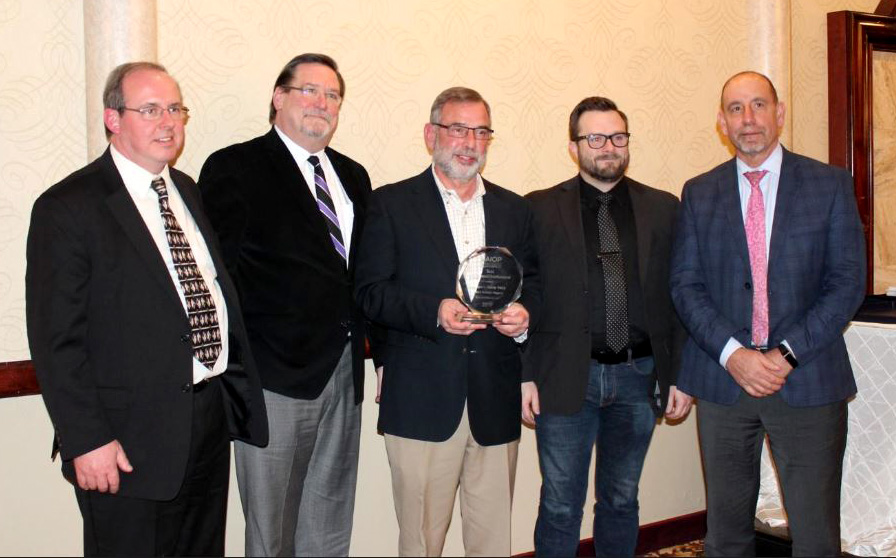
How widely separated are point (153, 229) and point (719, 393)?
1.90 meters

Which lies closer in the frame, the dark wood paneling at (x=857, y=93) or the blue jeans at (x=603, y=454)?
the blue jeans at (x=603, y=454)

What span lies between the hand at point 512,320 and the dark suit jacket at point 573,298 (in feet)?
1.19

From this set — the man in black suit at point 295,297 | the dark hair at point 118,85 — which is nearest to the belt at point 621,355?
the man in black suit at point 295,297

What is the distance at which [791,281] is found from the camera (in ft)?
9.41

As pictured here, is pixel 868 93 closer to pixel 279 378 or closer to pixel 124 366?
pixel 279 378

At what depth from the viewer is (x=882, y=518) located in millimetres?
3482

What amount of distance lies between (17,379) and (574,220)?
196 centimetres

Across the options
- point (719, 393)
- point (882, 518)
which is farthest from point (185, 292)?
point (882, 518)

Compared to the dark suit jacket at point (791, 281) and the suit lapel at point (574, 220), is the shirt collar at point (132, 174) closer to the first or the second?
the suit lapel at point (574, 220)

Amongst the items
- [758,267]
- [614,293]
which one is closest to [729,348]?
[758,267]

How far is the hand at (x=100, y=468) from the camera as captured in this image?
7.32ft

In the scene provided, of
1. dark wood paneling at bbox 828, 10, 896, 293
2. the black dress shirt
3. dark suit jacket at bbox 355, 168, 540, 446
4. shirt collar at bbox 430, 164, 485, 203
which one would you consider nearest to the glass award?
dark suit jacket at bbox 355, 168, 540, 446

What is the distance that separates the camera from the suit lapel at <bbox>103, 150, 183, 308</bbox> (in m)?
2.35

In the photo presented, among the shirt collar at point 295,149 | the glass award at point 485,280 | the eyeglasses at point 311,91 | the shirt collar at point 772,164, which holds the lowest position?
the glass award at point 485,280
